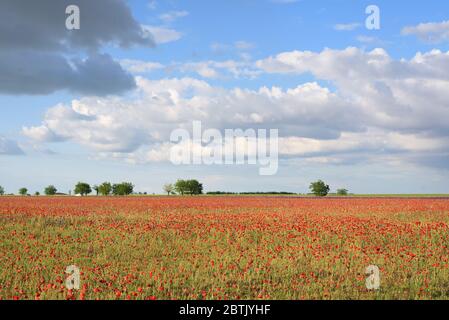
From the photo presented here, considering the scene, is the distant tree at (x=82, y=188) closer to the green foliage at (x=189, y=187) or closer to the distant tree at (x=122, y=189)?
the distant tree at (x=122, y=189)

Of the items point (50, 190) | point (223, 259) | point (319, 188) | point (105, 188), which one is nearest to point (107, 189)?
point (105, 188)

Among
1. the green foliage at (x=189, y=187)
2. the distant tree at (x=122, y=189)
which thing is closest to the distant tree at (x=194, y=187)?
the green foliage at (x=189, y=187)

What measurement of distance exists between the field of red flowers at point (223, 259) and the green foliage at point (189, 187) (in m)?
102

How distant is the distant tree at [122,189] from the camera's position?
13025 cm

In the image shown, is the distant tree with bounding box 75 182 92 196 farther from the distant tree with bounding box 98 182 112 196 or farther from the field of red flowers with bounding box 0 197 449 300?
the field of red flowers with bounding box 0 197 449 300

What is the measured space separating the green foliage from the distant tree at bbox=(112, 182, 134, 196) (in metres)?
14.5

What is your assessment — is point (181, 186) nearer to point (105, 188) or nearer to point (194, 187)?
point (194, 187)

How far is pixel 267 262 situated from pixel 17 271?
7230 millimetres

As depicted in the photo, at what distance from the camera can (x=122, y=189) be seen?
13025 cm

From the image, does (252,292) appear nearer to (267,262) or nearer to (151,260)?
(267,262)

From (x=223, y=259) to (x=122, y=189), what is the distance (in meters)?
120

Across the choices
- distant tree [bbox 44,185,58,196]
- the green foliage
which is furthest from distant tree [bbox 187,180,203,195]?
distant tree [bbox 44,185,58,196]

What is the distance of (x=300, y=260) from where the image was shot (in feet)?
46.9
